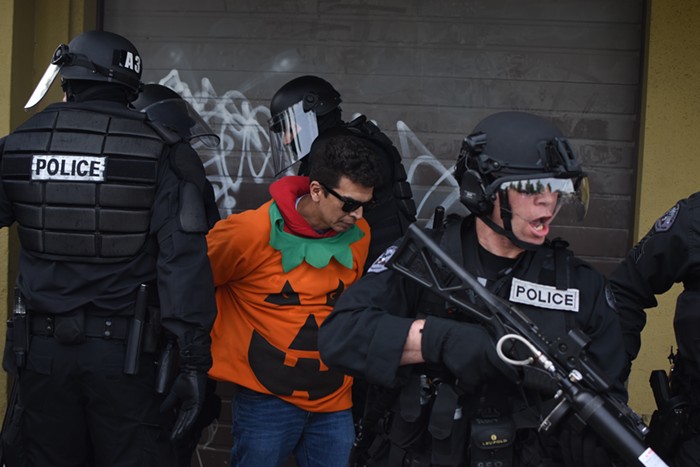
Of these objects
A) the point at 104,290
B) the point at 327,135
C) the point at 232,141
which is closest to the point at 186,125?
the point at 327,135

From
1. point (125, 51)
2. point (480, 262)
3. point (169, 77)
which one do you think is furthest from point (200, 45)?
point (480, 262)

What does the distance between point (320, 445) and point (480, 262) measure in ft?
3.88

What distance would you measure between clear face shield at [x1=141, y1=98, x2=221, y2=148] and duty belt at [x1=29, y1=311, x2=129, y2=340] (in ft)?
3.57

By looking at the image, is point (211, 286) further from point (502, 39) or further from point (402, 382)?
point (502, 39)

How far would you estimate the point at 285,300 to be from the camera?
11.1ft

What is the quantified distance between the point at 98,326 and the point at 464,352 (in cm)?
152

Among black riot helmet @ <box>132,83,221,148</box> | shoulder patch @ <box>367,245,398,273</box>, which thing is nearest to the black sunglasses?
shoulder patch @ <box>367,245,398,273</box>

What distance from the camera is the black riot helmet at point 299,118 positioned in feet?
13.5

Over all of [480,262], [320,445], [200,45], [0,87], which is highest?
[200,45]

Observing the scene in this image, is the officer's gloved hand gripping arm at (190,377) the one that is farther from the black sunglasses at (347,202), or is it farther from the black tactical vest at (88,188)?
the black sunglasses at (347,202)

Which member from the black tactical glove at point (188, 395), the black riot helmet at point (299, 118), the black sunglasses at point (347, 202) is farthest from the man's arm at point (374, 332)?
the black riot helmet at point (299, 118)

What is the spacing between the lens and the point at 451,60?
193 inches

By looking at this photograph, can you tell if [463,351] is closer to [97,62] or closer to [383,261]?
[383,261]

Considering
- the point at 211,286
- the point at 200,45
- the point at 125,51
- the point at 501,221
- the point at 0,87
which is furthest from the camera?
the point at 200,45
